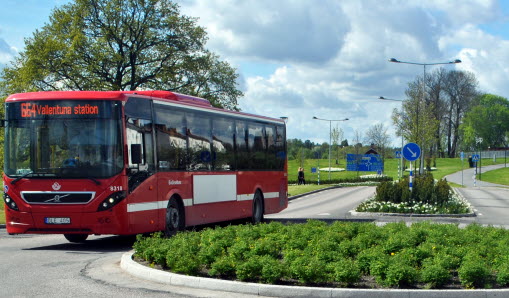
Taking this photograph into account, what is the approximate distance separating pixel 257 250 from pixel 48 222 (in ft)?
16.5

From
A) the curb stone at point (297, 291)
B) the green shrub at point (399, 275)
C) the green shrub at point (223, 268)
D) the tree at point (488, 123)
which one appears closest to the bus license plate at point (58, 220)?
the curb stone at point (297, 291)

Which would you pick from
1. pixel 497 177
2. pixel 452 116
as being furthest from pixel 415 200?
pixel 452 116

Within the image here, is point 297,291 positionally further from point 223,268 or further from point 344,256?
point 344,256

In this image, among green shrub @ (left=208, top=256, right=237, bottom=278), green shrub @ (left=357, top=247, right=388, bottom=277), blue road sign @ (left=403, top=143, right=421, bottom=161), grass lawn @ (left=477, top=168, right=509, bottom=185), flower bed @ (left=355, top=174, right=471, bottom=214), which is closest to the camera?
green shrub @ (left=208, top=256, right=237, bottom=278)

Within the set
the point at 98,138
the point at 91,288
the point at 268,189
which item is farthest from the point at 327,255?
the point at 268,189

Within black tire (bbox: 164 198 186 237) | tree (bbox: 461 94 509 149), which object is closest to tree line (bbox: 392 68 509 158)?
tree (bbox: 461 94 509 149)

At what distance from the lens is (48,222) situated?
14.0 metres

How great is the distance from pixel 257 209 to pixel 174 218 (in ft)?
18.0

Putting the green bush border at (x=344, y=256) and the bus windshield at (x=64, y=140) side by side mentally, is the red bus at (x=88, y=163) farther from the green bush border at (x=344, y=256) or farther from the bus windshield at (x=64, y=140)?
the green bush border at (x=344, y=256)

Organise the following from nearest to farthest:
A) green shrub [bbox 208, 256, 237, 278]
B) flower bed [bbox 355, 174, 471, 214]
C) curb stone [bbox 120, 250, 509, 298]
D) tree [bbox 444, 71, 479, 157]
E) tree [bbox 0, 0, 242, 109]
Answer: curb stone [bbox 120, 250, 509, 298] → green shrub [bbox 208, 256, 237, 278] → flower bed [bbox 355, 174, 471, 214] → tree [bbox 0, 0, 242, 109] → tree [bbox 444, 71, 479, 157]

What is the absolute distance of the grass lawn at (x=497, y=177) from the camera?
84350mm

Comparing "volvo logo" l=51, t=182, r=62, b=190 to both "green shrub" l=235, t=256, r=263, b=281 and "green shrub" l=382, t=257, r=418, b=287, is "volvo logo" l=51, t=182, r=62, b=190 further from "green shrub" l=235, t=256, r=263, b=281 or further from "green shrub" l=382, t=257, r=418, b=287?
"green shrub" l=382, t=257, r=418, b=287

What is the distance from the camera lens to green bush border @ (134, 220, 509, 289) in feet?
30.0

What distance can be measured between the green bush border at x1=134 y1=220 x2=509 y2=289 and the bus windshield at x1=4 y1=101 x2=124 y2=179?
2398mm
